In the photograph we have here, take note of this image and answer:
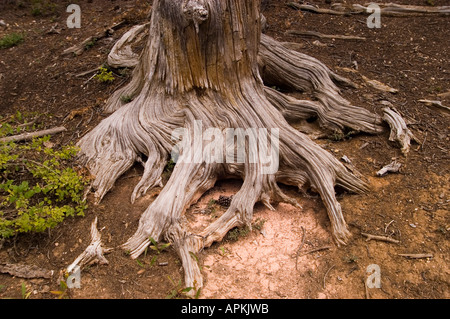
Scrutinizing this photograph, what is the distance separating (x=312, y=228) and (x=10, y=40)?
8.50m

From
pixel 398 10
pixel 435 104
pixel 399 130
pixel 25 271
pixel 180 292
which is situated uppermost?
pixel 398 10

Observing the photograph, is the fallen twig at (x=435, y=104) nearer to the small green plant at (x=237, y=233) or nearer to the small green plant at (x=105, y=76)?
the small green plant at (x=237, y=233)

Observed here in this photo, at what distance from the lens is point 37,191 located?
4.92 metres

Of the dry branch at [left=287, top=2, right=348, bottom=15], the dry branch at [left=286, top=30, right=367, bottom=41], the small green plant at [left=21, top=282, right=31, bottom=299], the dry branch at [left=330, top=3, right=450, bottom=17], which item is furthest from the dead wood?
the dry branch at [left=330, top=3, right=450, bottom=17]

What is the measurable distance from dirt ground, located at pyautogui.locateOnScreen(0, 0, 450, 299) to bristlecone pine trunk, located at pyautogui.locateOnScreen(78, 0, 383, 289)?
19 cm

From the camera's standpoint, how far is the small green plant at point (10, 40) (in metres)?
9.65

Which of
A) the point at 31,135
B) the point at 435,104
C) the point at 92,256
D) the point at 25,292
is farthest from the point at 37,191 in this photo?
the point at 435,104

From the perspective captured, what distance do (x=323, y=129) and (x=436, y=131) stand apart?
63.3 inches

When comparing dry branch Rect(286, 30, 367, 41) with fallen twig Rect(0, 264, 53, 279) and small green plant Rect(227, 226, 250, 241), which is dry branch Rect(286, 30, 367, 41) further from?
fallen twig Rect(0, 264, 53, 279)

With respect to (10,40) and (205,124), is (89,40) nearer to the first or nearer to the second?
(10,40)

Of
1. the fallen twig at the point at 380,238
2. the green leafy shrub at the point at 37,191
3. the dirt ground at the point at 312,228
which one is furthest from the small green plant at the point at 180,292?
the fallen twig at the point at 380,238

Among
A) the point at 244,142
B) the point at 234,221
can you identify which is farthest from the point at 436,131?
the point at 234,221

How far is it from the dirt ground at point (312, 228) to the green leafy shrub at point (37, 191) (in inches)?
9.4

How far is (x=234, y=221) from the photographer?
4.90 m
